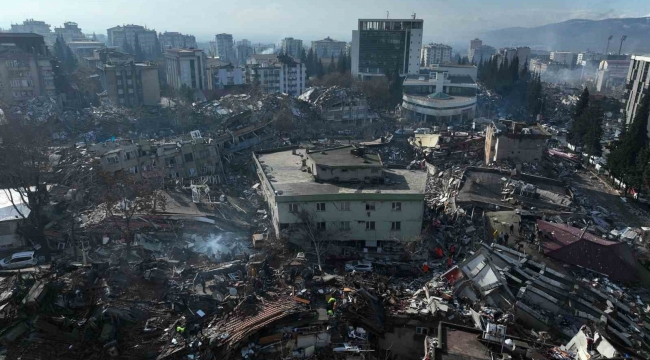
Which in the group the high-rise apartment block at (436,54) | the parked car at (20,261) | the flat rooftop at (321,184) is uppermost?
the high-rise apartment block at (436,54)

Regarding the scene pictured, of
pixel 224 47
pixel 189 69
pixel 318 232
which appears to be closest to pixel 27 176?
pixel 318 232

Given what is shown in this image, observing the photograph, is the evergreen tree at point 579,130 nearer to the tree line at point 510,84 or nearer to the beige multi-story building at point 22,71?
the tree line at point 510,84

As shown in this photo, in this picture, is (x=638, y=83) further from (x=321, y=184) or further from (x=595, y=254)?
(x=321, y=184)

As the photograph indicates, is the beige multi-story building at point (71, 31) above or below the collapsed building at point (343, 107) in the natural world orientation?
above

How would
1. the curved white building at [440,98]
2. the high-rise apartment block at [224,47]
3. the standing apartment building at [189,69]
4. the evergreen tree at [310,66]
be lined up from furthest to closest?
the high-rise apartment block at [224,47] → the evergreen tree at [310,66] → the standing apartment building at [189,69] → the curved white building at [440,98]

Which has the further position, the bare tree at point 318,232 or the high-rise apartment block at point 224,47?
the high-rise apartment block at point 224,47

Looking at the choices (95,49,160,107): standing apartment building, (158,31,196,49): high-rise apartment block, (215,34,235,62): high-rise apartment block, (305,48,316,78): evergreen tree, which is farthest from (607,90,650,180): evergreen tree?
(158,31,196,49): high-rise apartment block

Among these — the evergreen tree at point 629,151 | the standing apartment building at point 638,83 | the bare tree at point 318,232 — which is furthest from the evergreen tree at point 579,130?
the bare tree at point 318,232

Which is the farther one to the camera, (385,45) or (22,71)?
(385,45)
